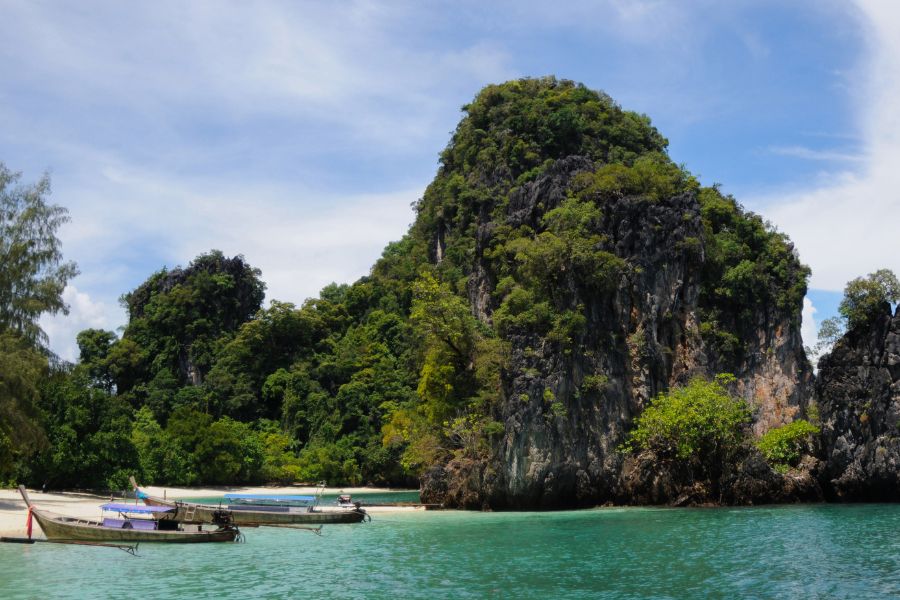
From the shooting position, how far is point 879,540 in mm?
23484

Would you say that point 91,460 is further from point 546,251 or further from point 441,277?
point 441,277

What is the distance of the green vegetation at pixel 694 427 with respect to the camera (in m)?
35.7

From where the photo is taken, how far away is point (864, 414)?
119 ft

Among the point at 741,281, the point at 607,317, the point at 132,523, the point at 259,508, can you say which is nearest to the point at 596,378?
the point at 607,317

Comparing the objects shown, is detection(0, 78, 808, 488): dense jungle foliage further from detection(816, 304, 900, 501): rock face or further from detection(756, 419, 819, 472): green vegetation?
detection(816, 304, 900, 501): rock face

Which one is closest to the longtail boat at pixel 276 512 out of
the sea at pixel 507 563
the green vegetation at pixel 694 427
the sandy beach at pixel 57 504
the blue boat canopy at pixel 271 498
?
the blue boat canopy at pixel 271 498

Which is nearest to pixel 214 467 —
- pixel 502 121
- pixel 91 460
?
pixel 91 460

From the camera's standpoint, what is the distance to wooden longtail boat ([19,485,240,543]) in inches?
925

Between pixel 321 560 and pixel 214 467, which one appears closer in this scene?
pixel 321 560

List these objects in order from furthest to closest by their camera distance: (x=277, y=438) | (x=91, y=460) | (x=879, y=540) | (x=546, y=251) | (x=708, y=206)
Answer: (x=277, y=438), (x=708, y=206), (x=91, y=460), (x=546, y=251), (x=879, y=540)

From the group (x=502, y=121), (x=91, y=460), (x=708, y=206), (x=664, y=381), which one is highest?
(x=502, y=121)

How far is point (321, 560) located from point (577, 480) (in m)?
17.0

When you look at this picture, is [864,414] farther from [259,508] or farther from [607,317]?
[259,508]

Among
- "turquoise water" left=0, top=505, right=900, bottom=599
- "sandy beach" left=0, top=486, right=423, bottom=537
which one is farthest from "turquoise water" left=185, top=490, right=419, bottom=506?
"turquoise water" left=0, top=505, right=900, bottom=599
